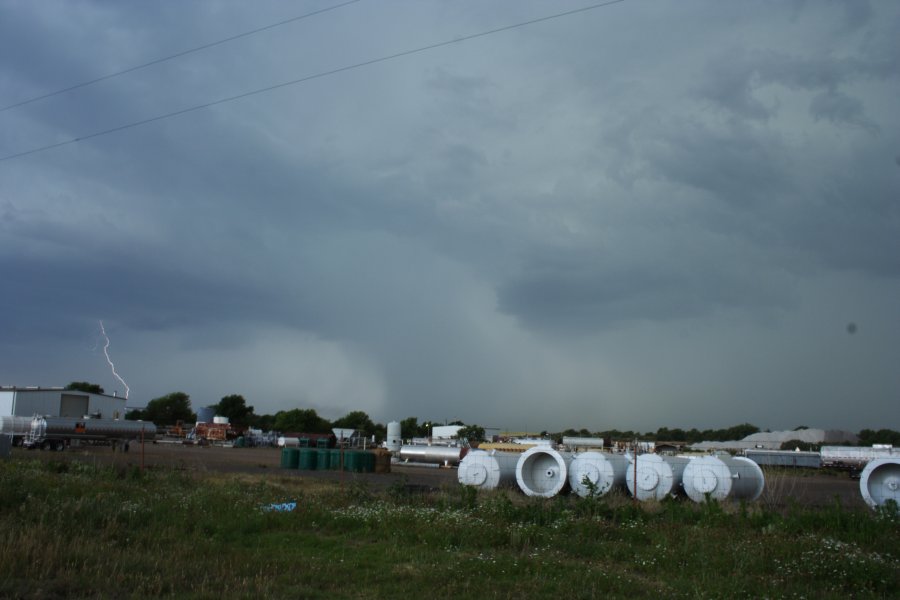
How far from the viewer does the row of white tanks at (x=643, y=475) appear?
25.7 metres

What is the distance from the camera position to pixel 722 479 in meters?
25.7

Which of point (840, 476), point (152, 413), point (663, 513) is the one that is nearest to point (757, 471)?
point (663, 513)

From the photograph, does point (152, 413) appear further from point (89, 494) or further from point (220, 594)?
point (220, 594)

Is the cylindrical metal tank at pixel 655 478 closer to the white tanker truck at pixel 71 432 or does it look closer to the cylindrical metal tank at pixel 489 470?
the cylindrical metal tank at pixel 489 470

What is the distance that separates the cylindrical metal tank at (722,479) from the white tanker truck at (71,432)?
45.3 m

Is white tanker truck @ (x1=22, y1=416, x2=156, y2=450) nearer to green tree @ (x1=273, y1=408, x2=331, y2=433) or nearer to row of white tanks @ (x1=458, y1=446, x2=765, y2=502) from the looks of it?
row of white tanks @ (x1=458, y1=446, x2=765, y2=502)

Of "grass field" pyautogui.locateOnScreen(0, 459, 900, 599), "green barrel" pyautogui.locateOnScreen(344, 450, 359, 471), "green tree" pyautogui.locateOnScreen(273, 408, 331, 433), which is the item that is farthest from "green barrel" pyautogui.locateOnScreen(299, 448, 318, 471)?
"green tree" pyautogui.locateOnScreen(273, 408, 331, 433)

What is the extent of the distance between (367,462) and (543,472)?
2021 centimetres

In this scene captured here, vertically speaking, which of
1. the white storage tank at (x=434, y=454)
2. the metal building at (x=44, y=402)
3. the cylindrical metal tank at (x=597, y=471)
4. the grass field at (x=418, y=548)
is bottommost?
the white storage tank at (x=434, y=454)

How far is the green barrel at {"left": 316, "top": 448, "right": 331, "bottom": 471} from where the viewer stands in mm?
44406

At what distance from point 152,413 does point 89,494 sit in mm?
152628

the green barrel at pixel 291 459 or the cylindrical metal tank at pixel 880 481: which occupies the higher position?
the cylindrical metal tank at pixel 880 481

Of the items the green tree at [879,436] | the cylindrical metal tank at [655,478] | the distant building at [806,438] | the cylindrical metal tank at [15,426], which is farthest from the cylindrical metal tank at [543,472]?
the green tree at [879,436]

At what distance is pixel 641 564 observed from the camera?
12.5 metres
